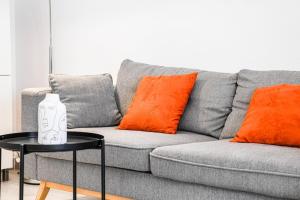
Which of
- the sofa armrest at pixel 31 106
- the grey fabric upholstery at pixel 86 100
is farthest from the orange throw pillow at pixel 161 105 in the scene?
the sofa armrest at pixel 31 106

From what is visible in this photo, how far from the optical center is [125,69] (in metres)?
3.69

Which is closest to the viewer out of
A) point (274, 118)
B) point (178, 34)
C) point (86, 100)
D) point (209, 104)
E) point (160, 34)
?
point (274, 118)

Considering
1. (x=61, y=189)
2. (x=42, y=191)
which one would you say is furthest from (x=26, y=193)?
(x=61, y=189)

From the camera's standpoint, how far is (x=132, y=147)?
2799mm

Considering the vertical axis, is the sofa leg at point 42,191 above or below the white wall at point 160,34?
below

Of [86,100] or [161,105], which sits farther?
[86,100]

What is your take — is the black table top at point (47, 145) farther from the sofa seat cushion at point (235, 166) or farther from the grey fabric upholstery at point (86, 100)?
the grey fabric upholstery at point (86, 100)

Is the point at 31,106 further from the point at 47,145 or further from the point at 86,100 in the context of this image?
the point at 47,145

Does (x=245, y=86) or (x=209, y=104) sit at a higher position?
(x=245, y=86)

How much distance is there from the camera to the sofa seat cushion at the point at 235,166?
88.4 inches

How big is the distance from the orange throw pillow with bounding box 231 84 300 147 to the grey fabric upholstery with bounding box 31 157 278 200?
15.0 inches

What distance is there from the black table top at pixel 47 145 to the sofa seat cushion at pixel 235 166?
0.38m

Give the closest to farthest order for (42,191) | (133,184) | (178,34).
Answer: (133,184), (42,191), (178,34)

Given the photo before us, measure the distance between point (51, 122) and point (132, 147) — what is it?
580 mm
